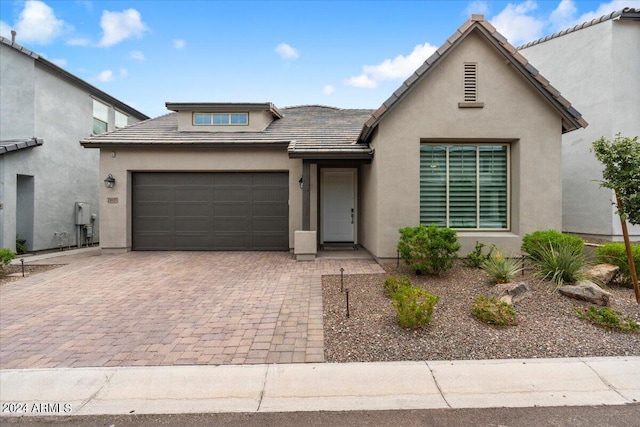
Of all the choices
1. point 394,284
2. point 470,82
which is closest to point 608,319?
point 394,284

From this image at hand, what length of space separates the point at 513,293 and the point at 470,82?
5177 millimetres

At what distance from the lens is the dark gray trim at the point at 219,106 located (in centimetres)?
1130

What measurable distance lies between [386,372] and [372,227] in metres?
5.32

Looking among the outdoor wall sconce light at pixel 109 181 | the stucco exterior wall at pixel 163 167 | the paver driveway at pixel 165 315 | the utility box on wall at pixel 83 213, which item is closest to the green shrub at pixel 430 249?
the paver driveway at pixel 165 315

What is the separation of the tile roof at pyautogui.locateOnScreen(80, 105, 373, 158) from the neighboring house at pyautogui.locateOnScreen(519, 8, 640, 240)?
779 cm

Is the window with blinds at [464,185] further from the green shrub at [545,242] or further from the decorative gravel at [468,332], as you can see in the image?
the decorative gravel at [468,332]

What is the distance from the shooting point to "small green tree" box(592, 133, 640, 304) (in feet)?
16.0

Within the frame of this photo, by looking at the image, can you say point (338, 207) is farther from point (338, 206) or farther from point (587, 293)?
point (587, 293)

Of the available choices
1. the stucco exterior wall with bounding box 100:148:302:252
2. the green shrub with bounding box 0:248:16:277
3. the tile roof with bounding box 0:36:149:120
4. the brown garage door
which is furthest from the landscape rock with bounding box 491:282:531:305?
the tile roof with bounding box 0:36:149:120

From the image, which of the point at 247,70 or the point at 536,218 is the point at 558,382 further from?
the point at 247,70

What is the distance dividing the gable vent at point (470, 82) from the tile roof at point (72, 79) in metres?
14.4

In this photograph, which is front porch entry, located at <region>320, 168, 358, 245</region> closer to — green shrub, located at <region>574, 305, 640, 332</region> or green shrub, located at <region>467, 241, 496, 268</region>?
green shrub, located at <region>467, 241, 496, 268</region>

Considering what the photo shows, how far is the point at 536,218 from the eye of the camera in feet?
24.7

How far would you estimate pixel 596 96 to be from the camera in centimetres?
1044
